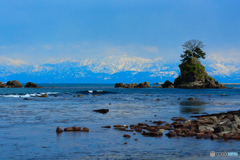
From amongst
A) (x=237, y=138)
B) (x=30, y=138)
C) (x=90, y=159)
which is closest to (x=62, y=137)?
(x=30, y=138)

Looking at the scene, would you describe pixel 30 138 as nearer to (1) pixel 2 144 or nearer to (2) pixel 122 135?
(1) pixel 2 144

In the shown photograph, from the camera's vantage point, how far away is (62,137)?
19484 mm

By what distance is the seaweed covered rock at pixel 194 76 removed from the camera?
6329 inches

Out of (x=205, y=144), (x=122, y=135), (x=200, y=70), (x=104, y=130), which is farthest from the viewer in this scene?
(x=200, y=70)

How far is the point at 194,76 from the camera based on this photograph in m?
161

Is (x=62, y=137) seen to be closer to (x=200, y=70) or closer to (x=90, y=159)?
(x=90, y=159)

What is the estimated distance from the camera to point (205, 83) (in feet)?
540

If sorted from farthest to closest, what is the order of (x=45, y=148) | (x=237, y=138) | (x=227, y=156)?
(x=237, y=138) → (x=45, y=148) → (x=227, y=156)

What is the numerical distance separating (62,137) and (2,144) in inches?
161

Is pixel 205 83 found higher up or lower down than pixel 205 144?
higher up

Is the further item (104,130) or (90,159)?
(104,130)

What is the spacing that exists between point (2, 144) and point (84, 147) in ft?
16.8

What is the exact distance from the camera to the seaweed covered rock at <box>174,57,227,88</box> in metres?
161

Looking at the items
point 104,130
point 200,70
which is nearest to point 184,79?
point 200,70
